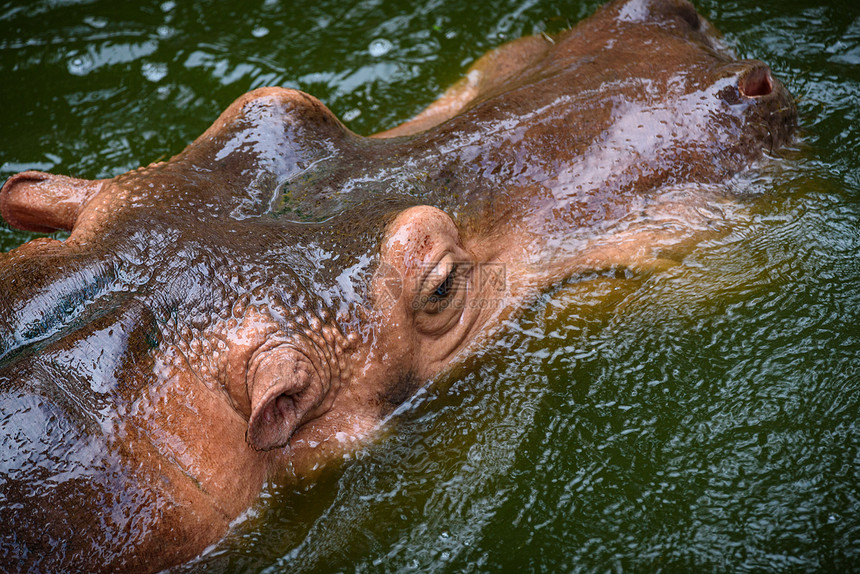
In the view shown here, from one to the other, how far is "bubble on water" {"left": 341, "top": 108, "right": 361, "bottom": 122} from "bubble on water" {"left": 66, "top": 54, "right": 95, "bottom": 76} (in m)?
2.34

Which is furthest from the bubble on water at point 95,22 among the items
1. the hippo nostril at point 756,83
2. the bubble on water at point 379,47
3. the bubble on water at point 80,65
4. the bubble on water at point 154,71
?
the hippo nostril at point 756,83

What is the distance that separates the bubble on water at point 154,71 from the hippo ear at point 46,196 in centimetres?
282

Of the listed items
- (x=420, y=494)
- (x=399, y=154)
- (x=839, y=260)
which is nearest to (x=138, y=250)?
(x=399, y=154)

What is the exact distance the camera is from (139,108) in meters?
6.30

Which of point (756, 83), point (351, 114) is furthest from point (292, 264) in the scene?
point (351, 114)

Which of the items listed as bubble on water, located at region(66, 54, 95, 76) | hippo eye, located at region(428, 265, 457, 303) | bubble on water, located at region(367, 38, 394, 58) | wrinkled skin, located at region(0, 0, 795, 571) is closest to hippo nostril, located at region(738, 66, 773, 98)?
wrinkled skin, located at region(0, 0, 795, 571)

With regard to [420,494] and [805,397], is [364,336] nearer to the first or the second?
[420,494]

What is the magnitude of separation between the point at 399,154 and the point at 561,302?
1123 mm

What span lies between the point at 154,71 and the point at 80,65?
0.67 metres

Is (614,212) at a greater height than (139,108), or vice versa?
(139,108)

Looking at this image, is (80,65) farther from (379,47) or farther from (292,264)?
(292,264)

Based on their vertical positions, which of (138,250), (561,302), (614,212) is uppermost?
(138,250)

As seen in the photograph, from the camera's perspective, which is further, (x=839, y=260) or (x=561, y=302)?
(x=839, y=260)

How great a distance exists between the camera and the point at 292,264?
3.42 meters
